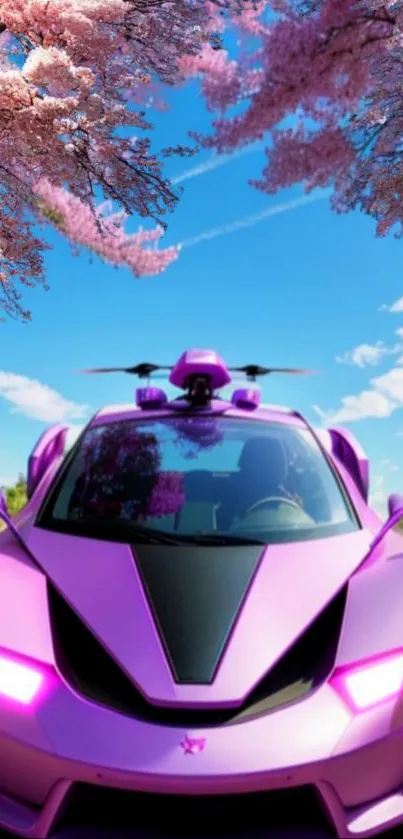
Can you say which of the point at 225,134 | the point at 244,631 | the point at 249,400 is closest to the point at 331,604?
the point at 244,631

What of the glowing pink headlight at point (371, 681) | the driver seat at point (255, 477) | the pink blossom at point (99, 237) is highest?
the pink blossom at point (99, 237)

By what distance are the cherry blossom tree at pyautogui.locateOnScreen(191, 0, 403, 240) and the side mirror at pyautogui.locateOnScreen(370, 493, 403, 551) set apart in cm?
859

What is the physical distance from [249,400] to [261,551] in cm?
151

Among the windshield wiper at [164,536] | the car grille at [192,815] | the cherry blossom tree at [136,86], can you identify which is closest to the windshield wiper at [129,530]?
the windshield wiper at [164,536]

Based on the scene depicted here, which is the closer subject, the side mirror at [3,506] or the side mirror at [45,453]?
the side mirror at [3,506]

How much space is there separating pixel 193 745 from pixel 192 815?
19 centimetres

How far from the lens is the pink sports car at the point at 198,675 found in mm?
2107

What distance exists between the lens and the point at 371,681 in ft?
7.54

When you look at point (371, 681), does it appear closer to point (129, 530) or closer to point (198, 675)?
point (198, 675)

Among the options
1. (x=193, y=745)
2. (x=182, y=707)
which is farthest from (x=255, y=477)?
(x=193, y=745)

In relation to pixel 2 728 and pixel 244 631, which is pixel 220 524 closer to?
pixel 244 631

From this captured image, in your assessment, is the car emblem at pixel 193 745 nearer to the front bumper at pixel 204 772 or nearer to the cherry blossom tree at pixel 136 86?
the front bumper at pixel 204 772

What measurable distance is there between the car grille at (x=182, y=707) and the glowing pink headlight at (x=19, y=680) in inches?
3.1

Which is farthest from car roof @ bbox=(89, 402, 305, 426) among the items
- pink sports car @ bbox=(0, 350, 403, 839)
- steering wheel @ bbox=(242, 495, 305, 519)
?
pink sports car @ bbox=(0, 350, 403, 839)
